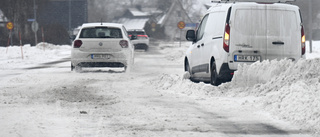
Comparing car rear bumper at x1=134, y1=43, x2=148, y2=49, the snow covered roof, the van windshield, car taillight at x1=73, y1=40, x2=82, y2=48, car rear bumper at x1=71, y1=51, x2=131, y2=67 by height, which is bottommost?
the snow covered roof

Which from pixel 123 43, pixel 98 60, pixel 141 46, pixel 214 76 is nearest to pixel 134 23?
pixel 141 46

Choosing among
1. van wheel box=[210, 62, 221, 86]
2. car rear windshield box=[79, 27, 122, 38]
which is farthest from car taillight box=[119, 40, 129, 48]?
van wheel box=[210, 62, 221, 86]

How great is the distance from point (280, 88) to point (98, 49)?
8.37 m

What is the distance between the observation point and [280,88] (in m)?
8.84

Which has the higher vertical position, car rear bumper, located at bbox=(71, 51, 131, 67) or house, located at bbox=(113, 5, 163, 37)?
car rear bumper, located at bbox=(71, 51, 131, 67)

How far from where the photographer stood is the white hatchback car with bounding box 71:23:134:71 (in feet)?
53.4

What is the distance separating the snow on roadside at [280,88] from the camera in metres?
7.03

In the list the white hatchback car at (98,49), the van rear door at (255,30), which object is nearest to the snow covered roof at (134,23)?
the white hatchback car at (98,49)

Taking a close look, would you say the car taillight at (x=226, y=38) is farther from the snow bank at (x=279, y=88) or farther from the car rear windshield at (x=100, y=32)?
the car rear windshield at (x=100, y=32)

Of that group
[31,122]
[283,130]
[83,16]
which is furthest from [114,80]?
[83,16]

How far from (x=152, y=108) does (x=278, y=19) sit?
12.0 ft

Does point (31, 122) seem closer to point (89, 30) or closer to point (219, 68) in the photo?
point (219, 68)

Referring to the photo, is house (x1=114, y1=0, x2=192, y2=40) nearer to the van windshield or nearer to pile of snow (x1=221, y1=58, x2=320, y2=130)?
the van windshield

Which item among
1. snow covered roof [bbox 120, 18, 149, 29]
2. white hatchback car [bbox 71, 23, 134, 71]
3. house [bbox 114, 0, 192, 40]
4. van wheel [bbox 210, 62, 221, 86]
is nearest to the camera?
van wheel [bbox 210, 62, 221, 86]
